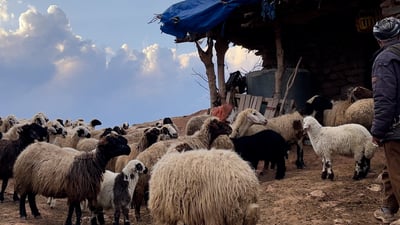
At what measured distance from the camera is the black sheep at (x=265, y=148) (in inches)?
371

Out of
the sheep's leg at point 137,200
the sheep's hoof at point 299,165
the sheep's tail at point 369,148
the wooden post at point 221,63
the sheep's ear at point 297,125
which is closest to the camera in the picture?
the sheep's leg at point 137,200

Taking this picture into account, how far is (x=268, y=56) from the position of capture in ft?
50.8

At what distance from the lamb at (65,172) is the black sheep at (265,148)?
296cm

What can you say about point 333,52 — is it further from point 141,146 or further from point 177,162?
point 177,162

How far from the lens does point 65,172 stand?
705 centimetres

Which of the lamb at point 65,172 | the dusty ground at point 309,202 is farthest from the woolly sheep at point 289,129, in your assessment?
the lamb at point 65,172

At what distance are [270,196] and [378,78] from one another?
11.8 ft

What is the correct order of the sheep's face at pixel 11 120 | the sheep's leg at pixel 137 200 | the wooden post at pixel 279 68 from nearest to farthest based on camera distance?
the sheep's leg at pixel 137 200 < the wooden post at pixel 279 68 < the sheep's face at pixel 11 120

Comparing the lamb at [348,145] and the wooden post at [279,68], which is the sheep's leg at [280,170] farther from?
the wooden post at [279,68]

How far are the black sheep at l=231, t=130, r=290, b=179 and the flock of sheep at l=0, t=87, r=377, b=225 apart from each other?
20mm

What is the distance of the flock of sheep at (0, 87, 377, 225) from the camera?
15.8ft

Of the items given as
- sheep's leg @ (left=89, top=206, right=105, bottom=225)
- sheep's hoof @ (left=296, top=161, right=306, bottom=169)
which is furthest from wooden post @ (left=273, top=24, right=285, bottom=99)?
sheep's leg @ (left=89, top=206, right=105, bottom=225)

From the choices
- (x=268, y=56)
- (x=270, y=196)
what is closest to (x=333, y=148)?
(x=270, y=196)

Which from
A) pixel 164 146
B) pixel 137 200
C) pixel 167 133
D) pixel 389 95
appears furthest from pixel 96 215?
pixel 389 95
